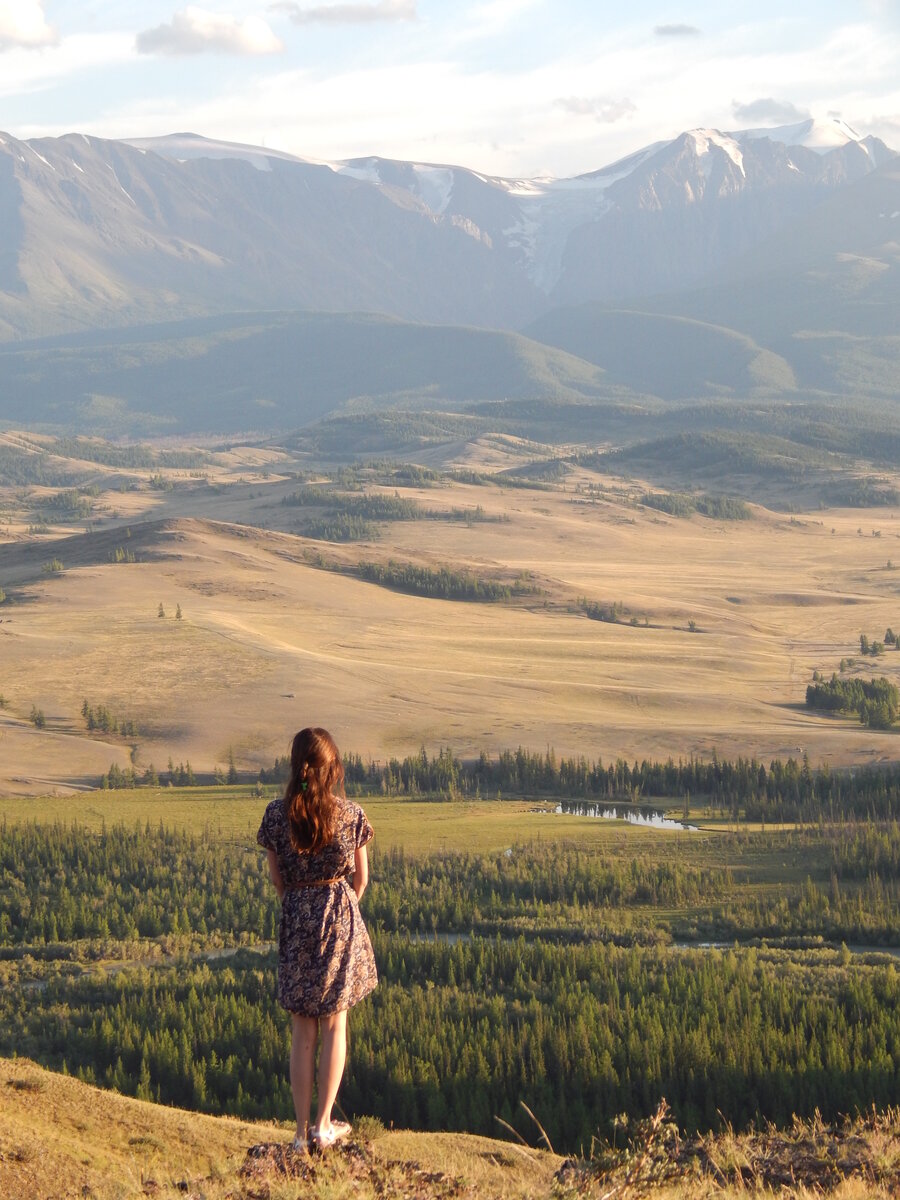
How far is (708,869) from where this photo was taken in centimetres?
5044

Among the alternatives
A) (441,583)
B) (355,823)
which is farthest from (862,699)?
(355,823)

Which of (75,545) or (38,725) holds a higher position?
(75,545)

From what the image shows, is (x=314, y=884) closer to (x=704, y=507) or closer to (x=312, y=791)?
(x=312, y=791)

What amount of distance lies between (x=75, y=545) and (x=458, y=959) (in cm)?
10076

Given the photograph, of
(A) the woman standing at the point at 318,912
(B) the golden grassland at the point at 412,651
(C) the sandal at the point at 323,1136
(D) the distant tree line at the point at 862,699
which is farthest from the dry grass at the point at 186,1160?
(D) the distant tree line at the point at 862,699

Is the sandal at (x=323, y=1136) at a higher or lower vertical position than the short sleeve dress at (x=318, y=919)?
lower

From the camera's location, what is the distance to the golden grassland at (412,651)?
73.3 m

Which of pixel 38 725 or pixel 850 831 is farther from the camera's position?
pixel 38 725

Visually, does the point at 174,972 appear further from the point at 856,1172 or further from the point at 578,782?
the point at 578,782

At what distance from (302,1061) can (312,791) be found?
8.89 ft

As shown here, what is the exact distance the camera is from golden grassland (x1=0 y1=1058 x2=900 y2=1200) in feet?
50.7

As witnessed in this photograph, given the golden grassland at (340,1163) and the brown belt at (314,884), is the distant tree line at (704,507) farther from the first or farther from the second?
the brown belt at (314,884)

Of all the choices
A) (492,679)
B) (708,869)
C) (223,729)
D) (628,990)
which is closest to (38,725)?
(223,729)

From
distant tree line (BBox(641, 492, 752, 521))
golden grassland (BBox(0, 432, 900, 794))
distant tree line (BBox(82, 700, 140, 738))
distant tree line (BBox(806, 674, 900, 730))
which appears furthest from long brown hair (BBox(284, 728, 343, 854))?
Result: distant tree line (BBox(641, 492, 752, 521))
